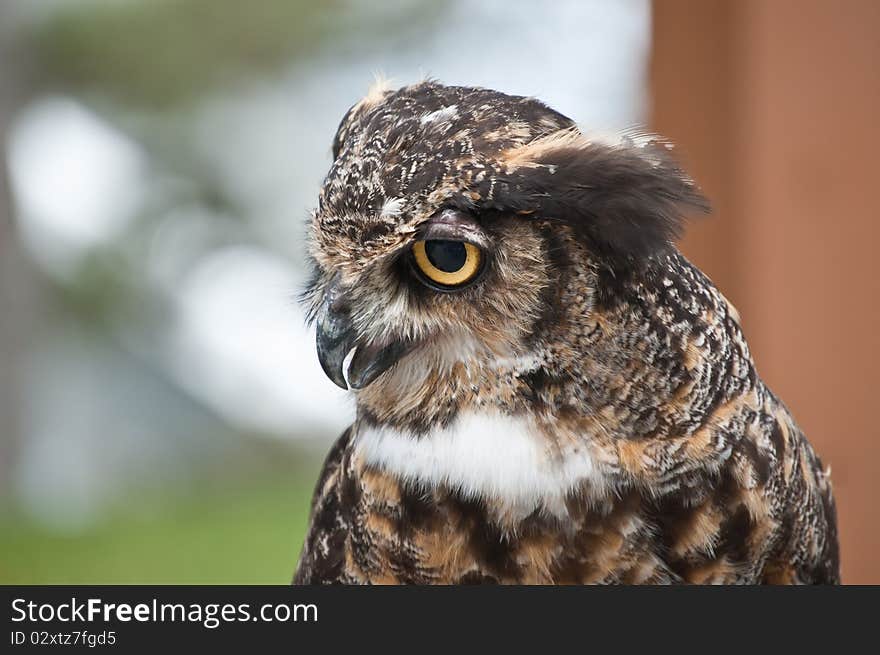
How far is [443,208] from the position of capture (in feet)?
2.46

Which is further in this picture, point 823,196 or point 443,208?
point 823,196

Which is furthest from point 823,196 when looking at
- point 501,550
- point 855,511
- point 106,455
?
point 106,455

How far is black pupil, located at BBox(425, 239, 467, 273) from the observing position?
2.48ft

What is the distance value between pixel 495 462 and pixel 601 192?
278mm

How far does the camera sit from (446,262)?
2.53ft

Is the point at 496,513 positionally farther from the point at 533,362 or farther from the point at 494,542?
the point at 533,362

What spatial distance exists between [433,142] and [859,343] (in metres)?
0.83

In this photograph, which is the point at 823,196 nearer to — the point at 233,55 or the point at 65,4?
the point at 233,55

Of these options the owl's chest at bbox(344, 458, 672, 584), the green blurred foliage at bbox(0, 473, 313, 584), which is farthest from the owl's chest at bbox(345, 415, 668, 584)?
the green blurred foliage at bbox(0, 473, 313, 584)

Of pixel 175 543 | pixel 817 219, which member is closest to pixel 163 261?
pixel 175 543

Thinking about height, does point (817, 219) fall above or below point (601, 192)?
above

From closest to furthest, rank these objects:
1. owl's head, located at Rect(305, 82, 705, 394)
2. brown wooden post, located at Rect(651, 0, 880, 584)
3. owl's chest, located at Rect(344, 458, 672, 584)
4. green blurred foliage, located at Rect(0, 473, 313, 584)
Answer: owl's head, located at Rect(305, 82, 705, 394), owl's chest, located at Rect(344, 458, 672, 584), brown wooden post, located at Rect(651, 0, 880, 584), green blurred foliage, located at Rect(0, 473, 313, 584)

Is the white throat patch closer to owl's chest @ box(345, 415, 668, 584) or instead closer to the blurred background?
owl's chest @ box(345, 415, 668, 584)

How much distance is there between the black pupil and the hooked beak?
0.10 metres
